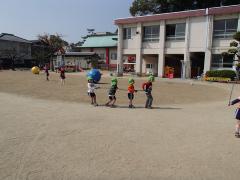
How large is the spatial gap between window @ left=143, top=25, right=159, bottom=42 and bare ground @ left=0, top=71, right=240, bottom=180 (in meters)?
24.6

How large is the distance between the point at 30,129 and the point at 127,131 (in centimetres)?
280

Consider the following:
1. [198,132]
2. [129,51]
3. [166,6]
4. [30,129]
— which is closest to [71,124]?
[30,129]

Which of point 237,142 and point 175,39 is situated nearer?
point 237,142

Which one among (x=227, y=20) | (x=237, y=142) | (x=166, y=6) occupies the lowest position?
(x=237, y=142)

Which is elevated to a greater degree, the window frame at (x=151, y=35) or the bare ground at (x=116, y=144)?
the window frame at (x=151, y=35)

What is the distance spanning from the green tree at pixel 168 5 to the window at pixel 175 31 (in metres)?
9.85

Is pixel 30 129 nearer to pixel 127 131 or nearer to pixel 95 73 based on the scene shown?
pixel 127 131

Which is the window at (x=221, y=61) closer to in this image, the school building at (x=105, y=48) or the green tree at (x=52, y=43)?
the school building at (x=105, y=48)

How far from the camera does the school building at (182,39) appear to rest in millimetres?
29391

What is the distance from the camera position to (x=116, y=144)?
679 centimetres

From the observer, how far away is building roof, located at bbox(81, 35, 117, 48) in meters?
51.1

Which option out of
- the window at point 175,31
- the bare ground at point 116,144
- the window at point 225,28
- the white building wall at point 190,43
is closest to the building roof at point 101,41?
the white building wall at point 190,43

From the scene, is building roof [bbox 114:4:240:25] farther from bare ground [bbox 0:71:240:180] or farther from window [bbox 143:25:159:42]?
bare ground [bbox 0:71:240:180]

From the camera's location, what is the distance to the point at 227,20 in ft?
96.1
